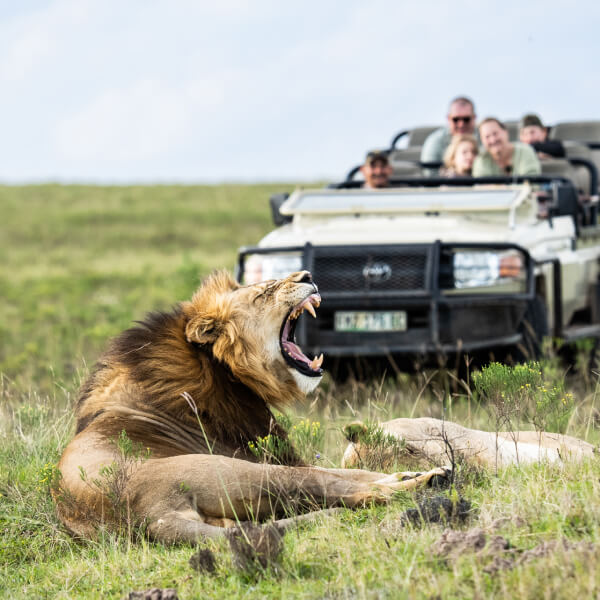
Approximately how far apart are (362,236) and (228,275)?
11.0 feet

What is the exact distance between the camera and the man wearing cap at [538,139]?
1038 centimetres

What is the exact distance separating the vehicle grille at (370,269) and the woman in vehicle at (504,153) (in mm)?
2180

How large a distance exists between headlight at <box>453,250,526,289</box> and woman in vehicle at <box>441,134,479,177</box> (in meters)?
2.27

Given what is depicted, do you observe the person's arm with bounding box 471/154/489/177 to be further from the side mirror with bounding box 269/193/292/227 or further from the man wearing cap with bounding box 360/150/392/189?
the side mirror with bounding box 269/193/292/227

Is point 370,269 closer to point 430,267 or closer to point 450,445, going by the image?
point 430,267

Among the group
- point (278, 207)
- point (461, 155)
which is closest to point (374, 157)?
point (461, 155)

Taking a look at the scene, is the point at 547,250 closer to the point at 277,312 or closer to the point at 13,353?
the point at 277,312

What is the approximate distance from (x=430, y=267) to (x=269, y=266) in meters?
1.24

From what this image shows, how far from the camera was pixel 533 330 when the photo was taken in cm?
746

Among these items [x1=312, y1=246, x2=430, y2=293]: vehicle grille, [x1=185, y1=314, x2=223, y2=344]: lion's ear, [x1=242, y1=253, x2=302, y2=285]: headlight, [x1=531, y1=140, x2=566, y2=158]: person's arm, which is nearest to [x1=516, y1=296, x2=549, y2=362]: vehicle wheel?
[x1=312, y1=246, x2=430, y2=293]: vehicle grille

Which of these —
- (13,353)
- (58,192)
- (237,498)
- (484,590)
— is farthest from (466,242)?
(58,192)

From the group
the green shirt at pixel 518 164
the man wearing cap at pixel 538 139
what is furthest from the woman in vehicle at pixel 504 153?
the man wearing cap at pixel 538 139

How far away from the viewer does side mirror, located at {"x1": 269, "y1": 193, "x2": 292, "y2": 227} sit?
8977 mm

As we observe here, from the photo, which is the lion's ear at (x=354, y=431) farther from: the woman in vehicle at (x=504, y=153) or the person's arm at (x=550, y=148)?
the person's arm at (x=550, y=148)
